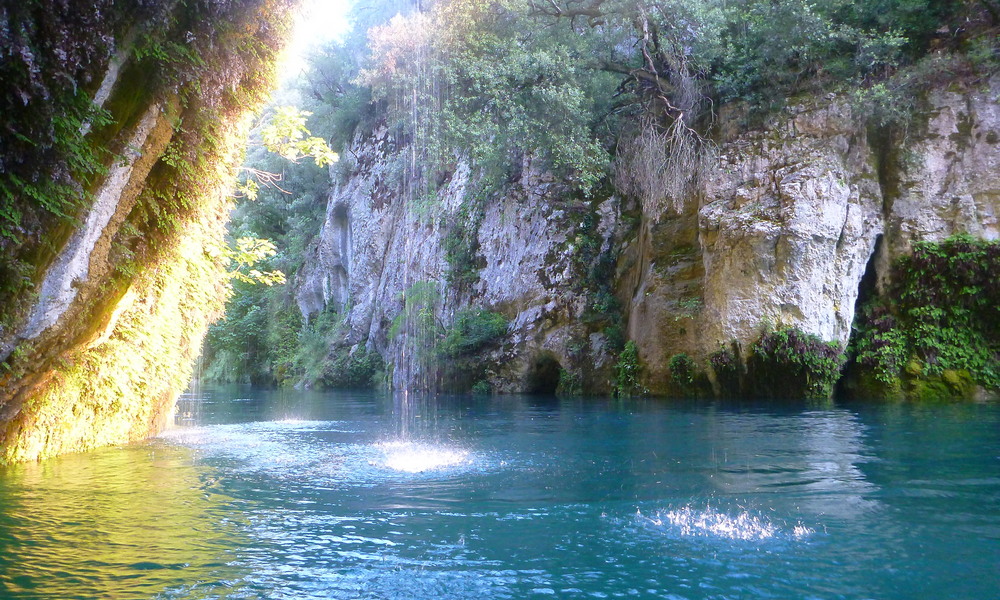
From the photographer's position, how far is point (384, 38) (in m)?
22.8

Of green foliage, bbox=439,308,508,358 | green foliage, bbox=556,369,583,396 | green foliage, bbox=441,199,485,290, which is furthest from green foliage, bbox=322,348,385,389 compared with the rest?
green foliage, bbox=556,369,583,396

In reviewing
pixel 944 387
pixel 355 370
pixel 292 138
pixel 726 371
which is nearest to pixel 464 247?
pixel 355 370

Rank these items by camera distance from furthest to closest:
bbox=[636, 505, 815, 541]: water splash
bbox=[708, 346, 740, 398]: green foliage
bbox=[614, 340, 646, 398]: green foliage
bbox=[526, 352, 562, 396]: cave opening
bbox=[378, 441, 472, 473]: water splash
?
bbox=[526, 352, 562, 396]: cave opening < bbox=[614, 340, 646, 398]: green foliage < bbox=[708, 346, 740, 398]: green foliage < bbox=[378, 441, 472, 473]: water splash < bbox=[636, 505, 815, 541]: water splash

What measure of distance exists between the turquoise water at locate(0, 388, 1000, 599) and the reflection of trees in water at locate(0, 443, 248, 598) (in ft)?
0.07

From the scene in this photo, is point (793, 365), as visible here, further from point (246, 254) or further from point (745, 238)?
point (246, 254)

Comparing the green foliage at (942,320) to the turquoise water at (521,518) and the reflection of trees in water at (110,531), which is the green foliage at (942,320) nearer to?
the turquoise water at (521,518)

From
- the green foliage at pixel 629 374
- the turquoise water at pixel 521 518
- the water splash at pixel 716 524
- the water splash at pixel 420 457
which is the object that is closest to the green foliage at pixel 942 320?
the green foliage at pixel 629 374

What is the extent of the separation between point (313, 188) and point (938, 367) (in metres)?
37.3

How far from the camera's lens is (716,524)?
4762 mm

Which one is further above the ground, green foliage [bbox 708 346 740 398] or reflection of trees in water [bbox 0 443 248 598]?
green foliage [bbox 708 346 740 398]

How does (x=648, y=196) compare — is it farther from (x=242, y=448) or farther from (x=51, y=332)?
(x=51, y=332)

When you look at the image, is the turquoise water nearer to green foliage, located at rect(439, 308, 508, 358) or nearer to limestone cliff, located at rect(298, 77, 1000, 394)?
limestone cliff, located at rect(298, 77, 1000, 394)

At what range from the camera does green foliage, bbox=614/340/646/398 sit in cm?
1891

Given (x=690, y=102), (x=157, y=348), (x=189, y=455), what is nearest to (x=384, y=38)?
(x=690, y=102)
